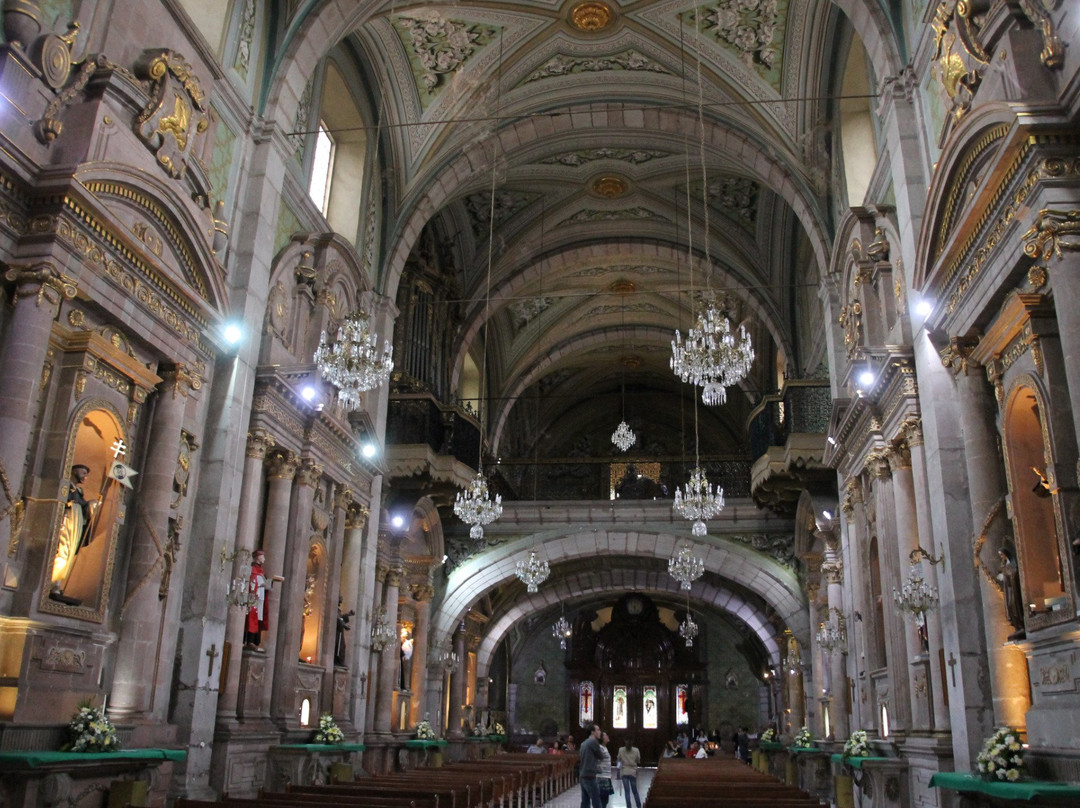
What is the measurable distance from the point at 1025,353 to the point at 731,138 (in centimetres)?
1000

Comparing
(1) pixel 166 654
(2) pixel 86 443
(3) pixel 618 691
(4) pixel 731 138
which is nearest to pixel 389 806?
(1) pixel 166 654

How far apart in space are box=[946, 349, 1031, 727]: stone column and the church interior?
0.04 m

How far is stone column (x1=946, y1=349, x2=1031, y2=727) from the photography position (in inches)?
332

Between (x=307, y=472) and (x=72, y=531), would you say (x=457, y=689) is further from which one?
Result: (x=72, y=531)

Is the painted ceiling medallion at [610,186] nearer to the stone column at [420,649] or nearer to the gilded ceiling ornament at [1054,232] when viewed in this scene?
the stone column at [420,649]

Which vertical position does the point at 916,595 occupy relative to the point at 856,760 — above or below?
above

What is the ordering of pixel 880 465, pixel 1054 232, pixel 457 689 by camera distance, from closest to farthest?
pixel 1054 232
pixel 880 465
pixel 457 689

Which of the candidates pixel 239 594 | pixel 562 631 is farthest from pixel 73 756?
pixel 562 631

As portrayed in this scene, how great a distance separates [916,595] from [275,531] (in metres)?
8.34

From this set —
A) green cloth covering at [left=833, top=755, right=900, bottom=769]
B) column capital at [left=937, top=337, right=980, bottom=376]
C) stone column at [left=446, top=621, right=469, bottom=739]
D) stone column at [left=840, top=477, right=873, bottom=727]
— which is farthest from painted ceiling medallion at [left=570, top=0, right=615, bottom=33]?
stone column at [left=446, top=621, right=469, bottom=739]

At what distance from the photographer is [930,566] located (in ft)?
34.0

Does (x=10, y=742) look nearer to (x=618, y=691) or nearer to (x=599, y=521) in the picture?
(x=599, y=521)

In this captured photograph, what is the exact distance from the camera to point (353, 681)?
1589cm

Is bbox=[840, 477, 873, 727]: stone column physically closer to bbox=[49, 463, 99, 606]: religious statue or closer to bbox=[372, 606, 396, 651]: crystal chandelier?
bbox=[372, 606, 396, 651]: crystal chandelier
